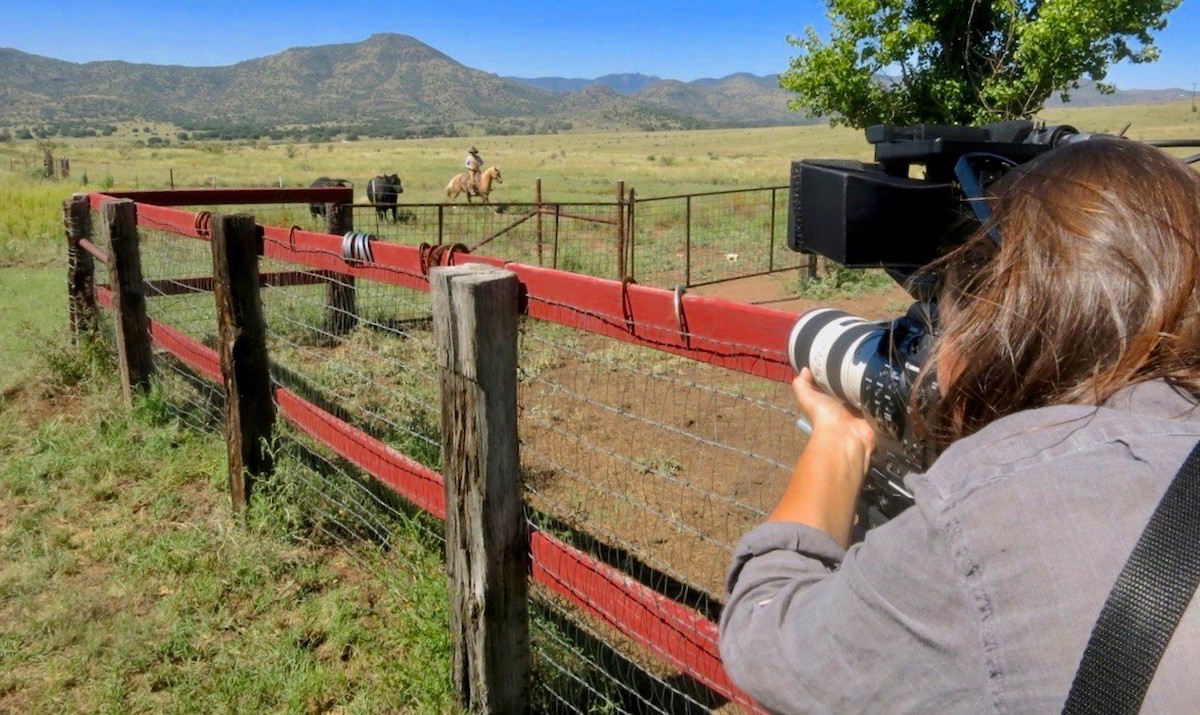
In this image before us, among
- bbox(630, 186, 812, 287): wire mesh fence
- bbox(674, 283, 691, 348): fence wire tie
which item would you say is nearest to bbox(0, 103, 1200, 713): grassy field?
bbox(674, 283, 691, 348): fence wire tie

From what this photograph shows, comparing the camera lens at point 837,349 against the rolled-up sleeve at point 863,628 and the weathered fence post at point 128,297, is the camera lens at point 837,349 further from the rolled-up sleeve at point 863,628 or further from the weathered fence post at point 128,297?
the weathered fence post at point 128,297

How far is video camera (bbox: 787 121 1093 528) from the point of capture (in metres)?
1.19

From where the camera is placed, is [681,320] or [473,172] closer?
[681,320]

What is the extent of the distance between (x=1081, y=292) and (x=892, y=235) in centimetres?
47

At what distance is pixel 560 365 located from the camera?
7.04 metres

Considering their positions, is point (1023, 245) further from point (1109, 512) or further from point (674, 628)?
point (674, 628)

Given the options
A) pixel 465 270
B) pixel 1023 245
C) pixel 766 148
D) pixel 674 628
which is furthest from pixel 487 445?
pixel 766 148

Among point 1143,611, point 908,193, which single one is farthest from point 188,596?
point 1143,611

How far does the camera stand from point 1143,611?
2.45 ft

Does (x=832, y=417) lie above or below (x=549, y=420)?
above

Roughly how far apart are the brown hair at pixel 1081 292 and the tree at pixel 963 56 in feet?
43.3

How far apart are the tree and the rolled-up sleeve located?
1336 cm

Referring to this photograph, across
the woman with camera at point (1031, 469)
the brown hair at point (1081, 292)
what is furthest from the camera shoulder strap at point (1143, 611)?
the brown hair at point (1081, 292)

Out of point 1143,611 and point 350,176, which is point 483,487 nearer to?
point 1143,611
